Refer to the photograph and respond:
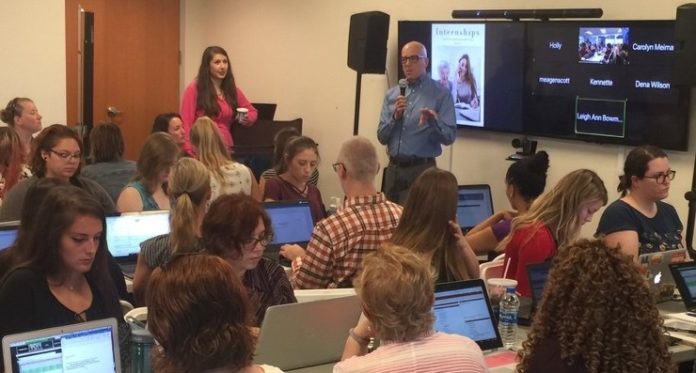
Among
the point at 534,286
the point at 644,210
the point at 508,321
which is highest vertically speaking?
the point at 644,210

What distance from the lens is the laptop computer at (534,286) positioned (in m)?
3.97

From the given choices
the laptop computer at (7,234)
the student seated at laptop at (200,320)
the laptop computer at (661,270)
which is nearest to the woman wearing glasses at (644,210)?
the laptop computer at (661,270)

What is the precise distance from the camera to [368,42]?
836cm

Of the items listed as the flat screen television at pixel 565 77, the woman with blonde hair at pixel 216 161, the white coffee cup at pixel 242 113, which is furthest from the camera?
the white coffee cup at pixel 242 113

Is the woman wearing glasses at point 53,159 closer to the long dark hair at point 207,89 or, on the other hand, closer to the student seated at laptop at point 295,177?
the student seated at laptop at point 295,177

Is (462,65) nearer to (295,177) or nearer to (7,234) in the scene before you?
(295,177)

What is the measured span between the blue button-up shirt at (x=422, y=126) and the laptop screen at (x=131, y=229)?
10.5 feet

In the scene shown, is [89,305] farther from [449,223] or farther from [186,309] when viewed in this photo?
[449,223]

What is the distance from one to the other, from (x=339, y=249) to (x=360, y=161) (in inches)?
21.6

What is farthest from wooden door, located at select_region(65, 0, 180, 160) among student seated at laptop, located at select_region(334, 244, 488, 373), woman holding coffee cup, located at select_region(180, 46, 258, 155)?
student seated at laptop, located at select_region(334, 244, 488, 373)

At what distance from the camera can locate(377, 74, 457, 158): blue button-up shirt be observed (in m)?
7.64

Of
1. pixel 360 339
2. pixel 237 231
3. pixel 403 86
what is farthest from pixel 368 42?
pixel 360 339

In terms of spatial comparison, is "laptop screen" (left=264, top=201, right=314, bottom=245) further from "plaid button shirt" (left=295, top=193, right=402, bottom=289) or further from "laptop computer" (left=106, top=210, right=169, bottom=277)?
"plaid button shirt" (left=295, top=193, right=402, bottom=289)

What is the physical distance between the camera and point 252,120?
8.13 m
